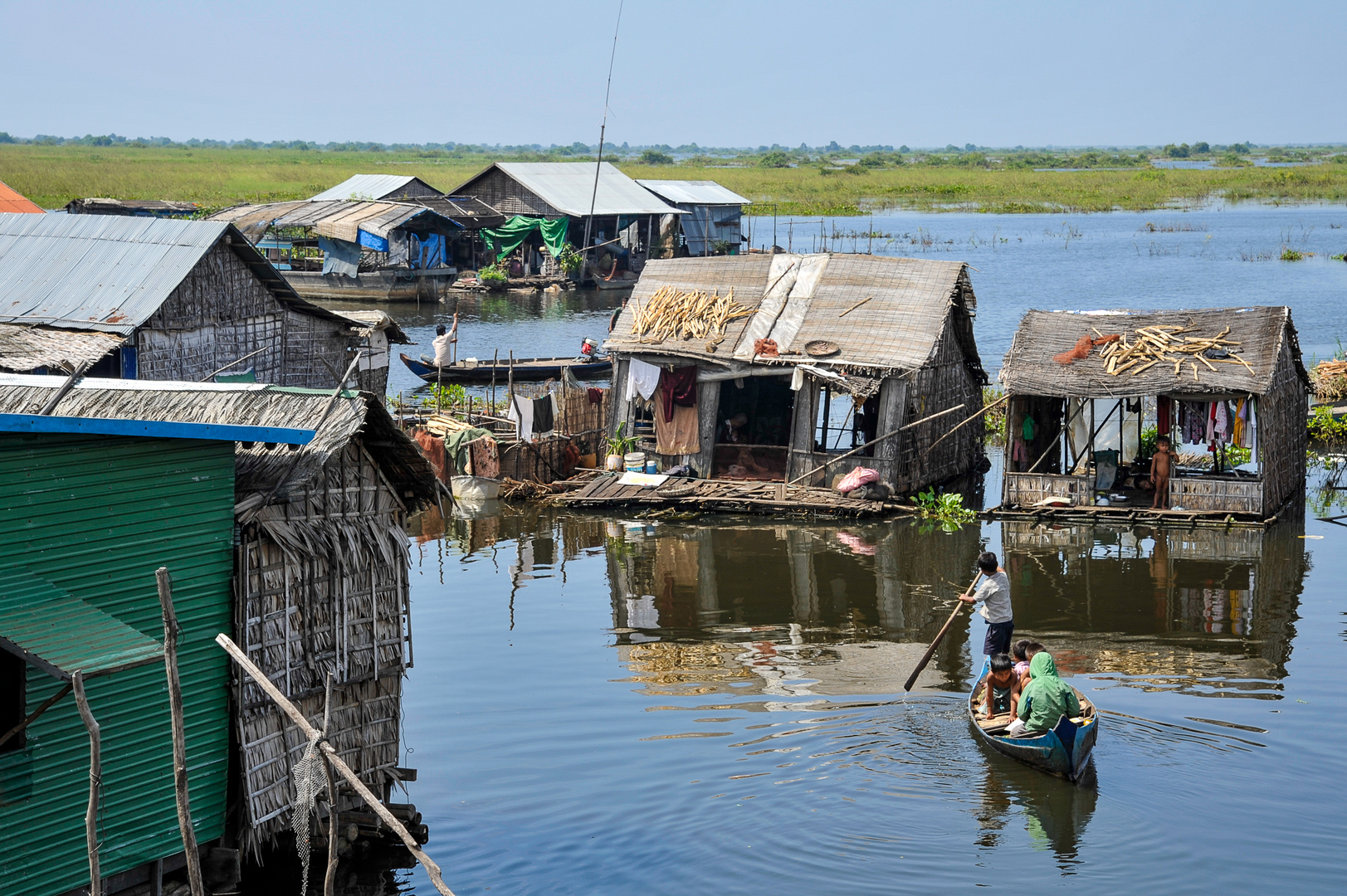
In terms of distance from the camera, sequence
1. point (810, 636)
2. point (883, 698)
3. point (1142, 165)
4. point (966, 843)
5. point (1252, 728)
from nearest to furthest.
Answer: point (966, 843) → point (1252, 728) → point (883, 698) → point (810, 636) → point (1142, 165)

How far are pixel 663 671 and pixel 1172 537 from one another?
9239mm

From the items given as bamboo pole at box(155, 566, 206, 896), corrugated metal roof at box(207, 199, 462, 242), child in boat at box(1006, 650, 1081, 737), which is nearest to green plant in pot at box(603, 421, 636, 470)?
child in boat at box(1006, 650, 1081, 737)

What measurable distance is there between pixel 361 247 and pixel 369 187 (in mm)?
8429

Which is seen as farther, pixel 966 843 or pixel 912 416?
pixel 912 416

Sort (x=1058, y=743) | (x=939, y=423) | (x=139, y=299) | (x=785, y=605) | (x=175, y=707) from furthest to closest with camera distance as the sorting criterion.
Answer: (x=939, y=423)
(x=785, y=605)
(x=139, y=299)
(x=1058, y=743)
(x=175, y=707)

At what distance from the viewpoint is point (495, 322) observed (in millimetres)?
43781

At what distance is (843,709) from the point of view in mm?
12805

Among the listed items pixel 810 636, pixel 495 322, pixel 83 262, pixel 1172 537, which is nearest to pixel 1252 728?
pixel 810 636

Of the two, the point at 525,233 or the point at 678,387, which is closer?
the point at 678,387

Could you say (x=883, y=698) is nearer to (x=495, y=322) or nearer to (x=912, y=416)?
(x=912, y=416)

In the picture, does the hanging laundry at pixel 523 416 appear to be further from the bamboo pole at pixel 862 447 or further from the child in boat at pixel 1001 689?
the child in boat at pixel 1001 689

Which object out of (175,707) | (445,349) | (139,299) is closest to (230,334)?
(139,299)

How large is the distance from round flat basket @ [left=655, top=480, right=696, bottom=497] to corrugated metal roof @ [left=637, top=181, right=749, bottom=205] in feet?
120

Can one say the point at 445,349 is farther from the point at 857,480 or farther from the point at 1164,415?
the point at 1164,415
